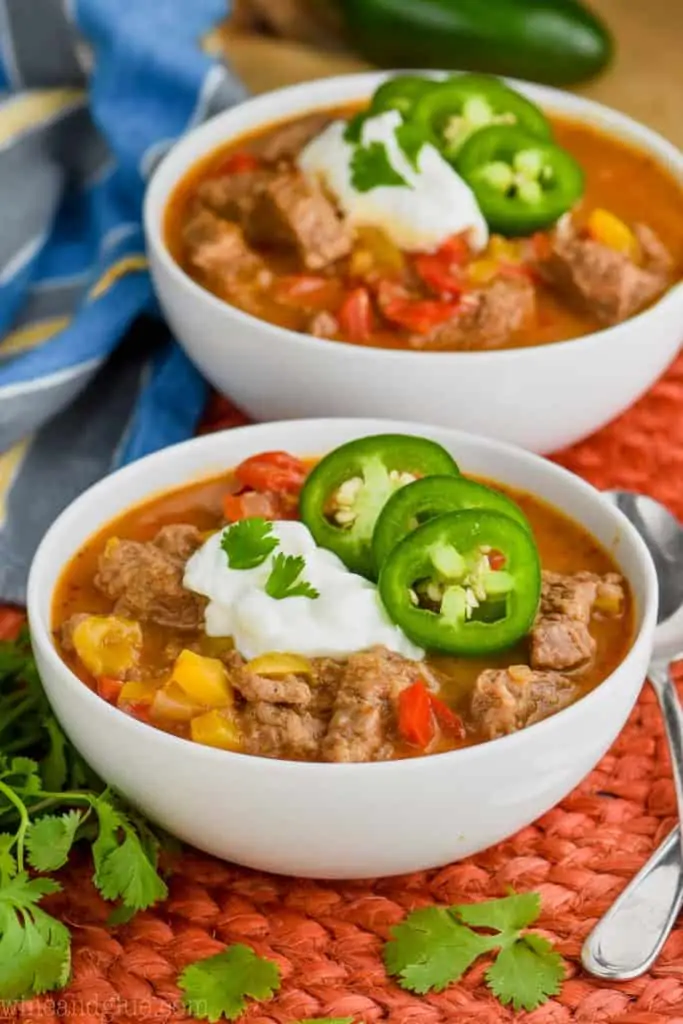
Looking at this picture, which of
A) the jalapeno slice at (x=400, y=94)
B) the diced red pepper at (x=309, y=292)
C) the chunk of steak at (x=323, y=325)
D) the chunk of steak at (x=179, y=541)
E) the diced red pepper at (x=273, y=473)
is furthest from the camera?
the jalapeno slice at (x=400, y=94)

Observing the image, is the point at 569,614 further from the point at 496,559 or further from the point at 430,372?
the point at 430,372

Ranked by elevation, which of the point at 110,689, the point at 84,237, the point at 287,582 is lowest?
the point at 84,237

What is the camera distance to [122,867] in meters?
3.02

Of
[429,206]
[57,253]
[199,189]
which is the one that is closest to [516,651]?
[429,206]

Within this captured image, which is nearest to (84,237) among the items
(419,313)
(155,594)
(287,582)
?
(419,313)

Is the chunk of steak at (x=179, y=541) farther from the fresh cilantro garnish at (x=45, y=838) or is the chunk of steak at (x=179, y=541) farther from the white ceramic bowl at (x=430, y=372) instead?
the white ceramic bowl at (x=430, y=372)

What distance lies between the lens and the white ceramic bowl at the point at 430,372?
3852mm

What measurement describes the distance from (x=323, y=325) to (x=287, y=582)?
1063 millimetres

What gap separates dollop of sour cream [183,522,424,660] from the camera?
3031mm

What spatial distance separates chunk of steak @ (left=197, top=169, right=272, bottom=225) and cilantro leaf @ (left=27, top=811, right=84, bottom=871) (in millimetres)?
1730

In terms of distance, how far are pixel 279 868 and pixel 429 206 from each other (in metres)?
1.62

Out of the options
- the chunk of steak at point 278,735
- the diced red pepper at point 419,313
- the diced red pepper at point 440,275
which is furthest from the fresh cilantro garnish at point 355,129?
the chunk of steak at point 278,735

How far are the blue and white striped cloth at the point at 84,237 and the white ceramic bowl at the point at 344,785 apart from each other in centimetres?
103

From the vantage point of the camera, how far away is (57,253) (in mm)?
5004
